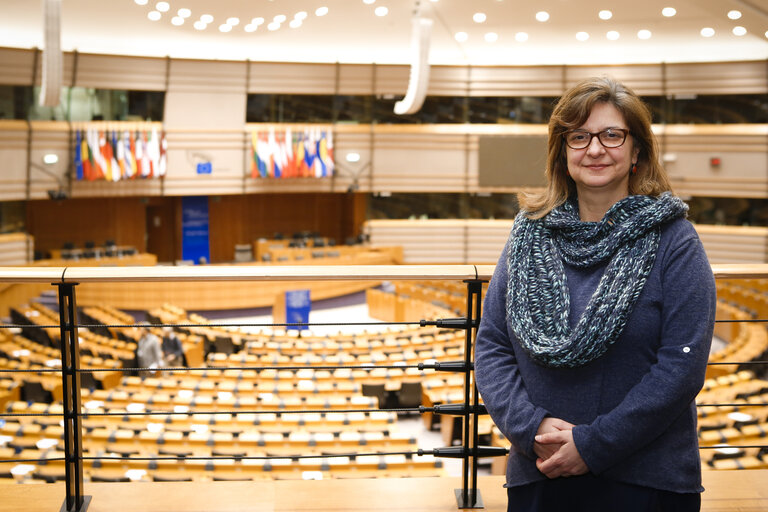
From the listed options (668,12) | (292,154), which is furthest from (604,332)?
(292,154)

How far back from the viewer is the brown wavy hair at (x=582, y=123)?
5.82ft

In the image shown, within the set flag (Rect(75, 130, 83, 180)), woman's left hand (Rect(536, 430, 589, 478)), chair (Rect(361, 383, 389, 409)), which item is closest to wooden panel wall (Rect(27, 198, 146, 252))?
flag (Rect(75, 130, 83, 180))

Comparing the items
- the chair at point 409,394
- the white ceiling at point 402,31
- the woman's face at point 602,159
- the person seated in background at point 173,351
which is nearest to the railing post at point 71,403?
the woman's face at point 602,159

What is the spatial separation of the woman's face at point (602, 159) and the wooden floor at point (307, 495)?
1.34 meters

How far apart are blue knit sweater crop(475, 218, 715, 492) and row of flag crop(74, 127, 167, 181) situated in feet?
56.4

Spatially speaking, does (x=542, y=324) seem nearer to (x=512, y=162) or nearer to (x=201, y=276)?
(x=201, y=276)

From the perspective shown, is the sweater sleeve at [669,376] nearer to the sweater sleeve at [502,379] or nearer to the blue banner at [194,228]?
the sweater sleeve at [502,379]

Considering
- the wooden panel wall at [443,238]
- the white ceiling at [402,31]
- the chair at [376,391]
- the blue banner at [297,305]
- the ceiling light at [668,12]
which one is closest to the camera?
the chair at [376,391]

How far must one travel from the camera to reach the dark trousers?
1713 millimetres

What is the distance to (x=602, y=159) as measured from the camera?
179 centimetres

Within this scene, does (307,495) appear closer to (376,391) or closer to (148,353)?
(376,391)

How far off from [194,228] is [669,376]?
1956cm

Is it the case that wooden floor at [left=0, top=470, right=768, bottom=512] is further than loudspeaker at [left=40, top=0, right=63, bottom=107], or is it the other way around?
loudspeaker at [left=40, top=0, right=63, bottom=107]

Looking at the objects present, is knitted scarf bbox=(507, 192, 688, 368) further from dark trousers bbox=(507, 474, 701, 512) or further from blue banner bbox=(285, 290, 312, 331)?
blue banner bbox=(285, 290, 312, 331)
